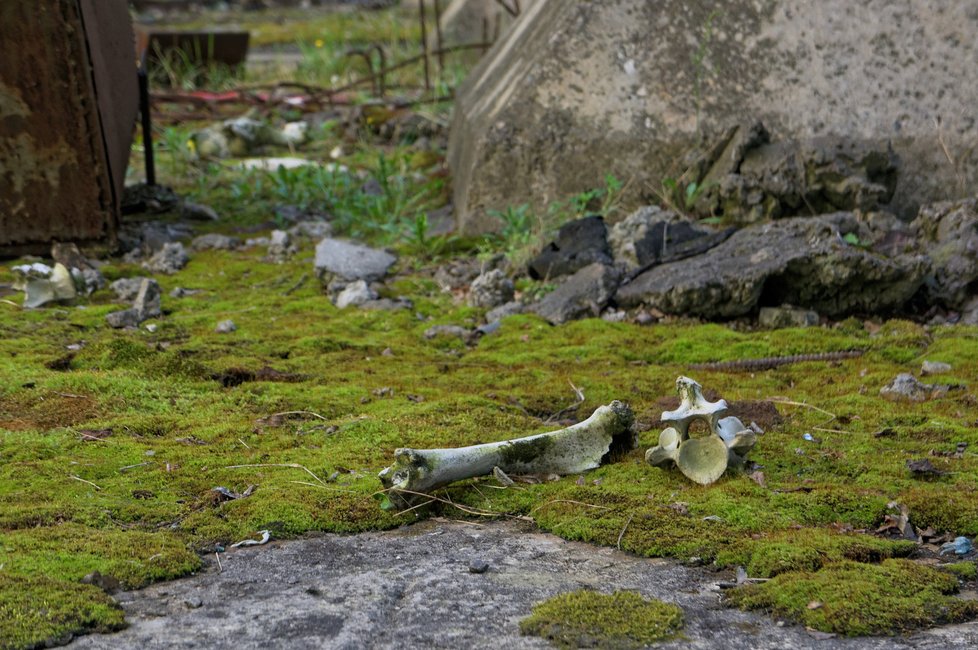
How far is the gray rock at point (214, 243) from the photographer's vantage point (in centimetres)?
574

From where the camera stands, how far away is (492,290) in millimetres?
4797

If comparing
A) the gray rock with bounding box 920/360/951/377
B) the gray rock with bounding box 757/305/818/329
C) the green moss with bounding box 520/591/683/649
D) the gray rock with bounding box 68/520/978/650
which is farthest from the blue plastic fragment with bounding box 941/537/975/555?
the gray rock with bounding box 757/305/818/329

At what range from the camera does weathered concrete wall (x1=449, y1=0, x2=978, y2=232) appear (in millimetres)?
5133

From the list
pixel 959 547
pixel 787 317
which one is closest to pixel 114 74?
pixel 787 317

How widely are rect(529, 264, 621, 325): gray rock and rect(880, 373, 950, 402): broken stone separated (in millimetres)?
1294

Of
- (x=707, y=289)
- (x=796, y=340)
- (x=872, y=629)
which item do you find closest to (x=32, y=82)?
(x=707, y=289)

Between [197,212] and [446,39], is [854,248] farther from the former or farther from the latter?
[446,39]

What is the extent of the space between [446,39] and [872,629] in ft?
31.2

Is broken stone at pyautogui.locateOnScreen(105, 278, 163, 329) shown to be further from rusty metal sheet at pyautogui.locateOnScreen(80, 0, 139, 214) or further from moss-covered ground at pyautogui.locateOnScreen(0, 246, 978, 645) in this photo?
rusty metal sheet at pyautogui.locateOnScreen(80, 0, 139, 214)

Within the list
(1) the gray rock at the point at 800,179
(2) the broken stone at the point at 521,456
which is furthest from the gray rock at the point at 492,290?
(2) the broken stone at the point at 521,456

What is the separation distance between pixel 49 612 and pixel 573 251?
3222 mm

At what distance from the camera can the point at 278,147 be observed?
7805 millimetres

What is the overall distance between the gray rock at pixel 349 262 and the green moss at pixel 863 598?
3186 millimetres

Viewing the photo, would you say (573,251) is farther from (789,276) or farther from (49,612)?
(49,612)
